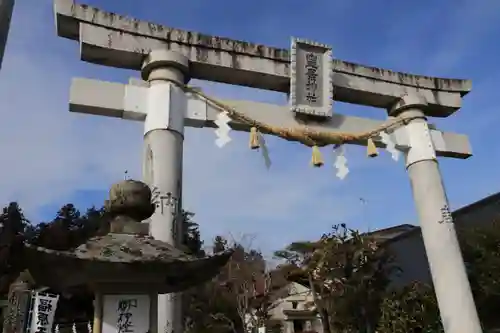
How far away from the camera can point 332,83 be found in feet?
27.0

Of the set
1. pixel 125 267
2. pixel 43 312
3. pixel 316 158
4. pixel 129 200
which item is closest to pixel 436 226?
Answer: pixel 316 158

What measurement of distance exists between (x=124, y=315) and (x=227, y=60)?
524 cm

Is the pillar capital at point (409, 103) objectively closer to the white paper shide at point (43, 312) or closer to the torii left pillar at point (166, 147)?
the torii left pillar at point (166, 147)

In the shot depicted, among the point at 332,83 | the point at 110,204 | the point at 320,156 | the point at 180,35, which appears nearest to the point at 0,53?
the point at 110,204

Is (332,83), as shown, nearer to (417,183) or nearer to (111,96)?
(417,183)

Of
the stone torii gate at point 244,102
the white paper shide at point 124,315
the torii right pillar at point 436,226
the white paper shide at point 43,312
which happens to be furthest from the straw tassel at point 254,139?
the white paper shide at point 43,312

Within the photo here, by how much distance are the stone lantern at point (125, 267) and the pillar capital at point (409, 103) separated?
20.8 feet

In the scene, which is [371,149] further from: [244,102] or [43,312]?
[43,312]

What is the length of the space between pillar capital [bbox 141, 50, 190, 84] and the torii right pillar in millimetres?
4053

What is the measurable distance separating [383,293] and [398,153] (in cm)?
546

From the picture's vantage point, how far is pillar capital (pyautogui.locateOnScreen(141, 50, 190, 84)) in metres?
6.89

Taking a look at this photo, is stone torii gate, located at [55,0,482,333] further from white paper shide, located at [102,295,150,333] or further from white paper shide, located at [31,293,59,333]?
white paper shide, located at [31,293,59,333]

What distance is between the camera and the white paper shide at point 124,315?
9.91 ft

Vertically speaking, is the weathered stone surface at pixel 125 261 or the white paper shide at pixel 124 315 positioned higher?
the weathered stone surface at pixel 125 261
